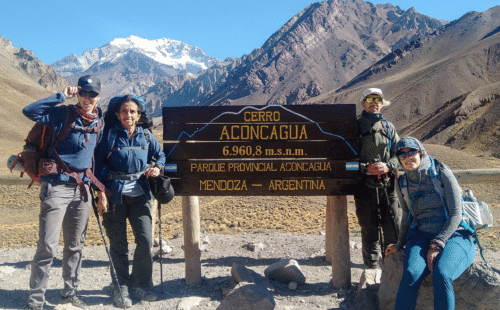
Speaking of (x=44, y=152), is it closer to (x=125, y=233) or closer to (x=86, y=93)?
(x=86, y=93)

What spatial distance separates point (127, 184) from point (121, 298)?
1350 mm

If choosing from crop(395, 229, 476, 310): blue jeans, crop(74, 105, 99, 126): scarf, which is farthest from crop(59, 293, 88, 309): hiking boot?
crop(395, 229, 476, 310): blue jeans

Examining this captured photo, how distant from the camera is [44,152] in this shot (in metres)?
3.88

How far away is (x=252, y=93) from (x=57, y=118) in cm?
18917

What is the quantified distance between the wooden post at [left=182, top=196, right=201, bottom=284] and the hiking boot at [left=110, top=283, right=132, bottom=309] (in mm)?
837

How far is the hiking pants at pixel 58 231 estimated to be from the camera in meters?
3.77

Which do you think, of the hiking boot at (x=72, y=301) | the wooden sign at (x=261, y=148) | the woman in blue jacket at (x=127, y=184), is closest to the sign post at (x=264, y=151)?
the wooden sign at (x=261, y=148)

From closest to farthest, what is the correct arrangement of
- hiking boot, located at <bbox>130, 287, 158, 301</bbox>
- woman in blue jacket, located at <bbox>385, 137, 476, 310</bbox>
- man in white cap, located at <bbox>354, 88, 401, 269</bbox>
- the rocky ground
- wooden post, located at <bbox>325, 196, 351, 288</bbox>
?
1. woman in blue jacket, located at <bbox>385, 137, 476, 310</bbox>
2. hiking boot, located at <bbox>130, 287, 158, 301</bbox>
3. the rocky ground
4. man in white cap, located at <bbox>354, 88, 401, 269</bbox>
5. wooden post, located at <bbox>325, 196, 351, 288</bbox>

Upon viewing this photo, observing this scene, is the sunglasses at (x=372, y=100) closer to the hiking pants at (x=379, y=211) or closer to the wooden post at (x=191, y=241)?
the hiking pants at (x=379, y=211)

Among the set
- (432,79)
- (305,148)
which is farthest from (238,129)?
(432,79)

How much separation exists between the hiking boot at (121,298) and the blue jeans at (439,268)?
2927mm

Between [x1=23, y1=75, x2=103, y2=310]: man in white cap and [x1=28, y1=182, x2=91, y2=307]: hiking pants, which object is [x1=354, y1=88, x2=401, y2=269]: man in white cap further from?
[x1=28, y1=182, x2=91, y2=307]: hiking pants

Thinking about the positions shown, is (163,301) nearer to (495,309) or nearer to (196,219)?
(196,219)

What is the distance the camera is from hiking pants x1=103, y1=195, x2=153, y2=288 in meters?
4.16
